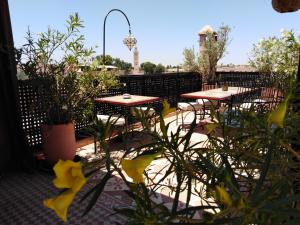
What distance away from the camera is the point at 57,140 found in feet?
10.9

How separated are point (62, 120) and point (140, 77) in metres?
3.30

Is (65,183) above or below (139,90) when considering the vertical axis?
above

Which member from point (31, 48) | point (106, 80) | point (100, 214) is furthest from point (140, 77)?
point (100, 214)

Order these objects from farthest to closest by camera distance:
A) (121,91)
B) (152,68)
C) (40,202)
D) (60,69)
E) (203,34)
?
(152,68) < (203,34) < (121,91) < (60,69) < (40,202)

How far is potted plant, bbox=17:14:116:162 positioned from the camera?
3.13 meters

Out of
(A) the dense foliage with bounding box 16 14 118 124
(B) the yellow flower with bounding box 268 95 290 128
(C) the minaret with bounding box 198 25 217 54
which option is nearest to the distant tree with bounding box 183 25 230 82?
(C) the minaret with bounding box 198 25 217 54

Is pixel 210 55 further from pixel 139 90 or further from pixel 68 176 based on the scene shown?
pixel 68 176

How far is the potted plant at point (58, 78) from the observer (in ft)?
10.3

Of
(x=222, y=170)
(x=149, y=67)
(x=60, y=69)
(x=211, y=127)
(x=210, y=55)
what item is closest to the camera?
(x=222, y=170)

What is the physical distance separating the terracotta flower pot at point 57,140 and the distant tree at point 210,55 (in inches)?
234

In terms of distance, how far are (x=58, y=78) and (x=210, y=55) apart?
6.12 m

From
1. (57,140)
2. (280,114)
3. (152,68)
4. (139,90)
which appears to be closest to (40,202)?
(57,140)

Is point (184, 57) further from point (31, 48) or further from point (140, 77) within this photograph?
point (31, 48)

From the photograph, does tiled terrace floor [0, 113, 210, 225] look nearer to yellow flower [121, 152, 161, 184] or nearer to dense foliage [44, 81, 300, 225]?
dense foliage [44, 81, 300, 225]
